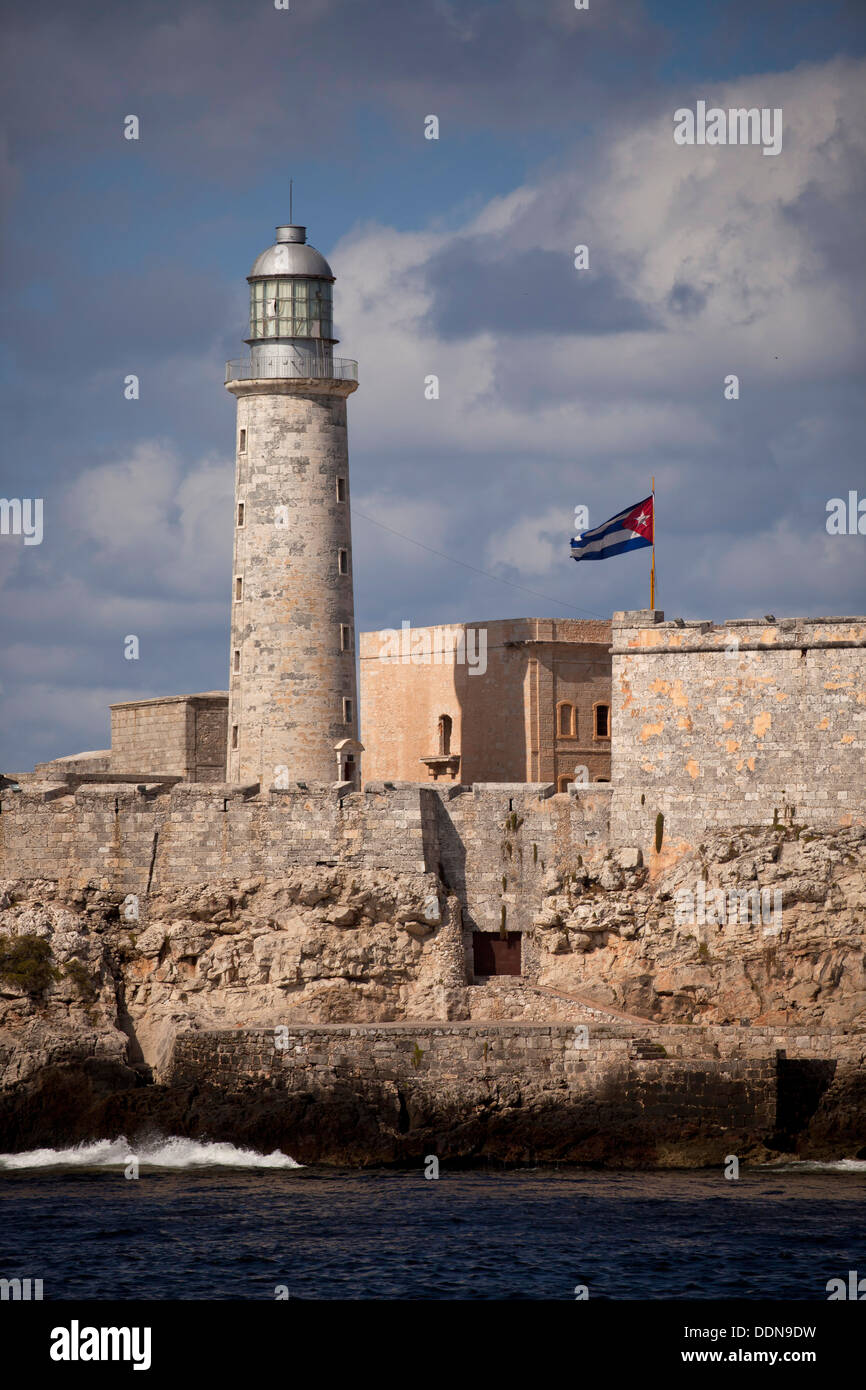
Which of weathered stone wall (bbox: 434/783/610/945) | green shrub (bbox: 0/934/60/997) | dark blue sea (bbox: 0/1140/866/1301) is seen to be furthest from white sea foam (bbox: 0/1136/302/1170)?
weathered stone wall (bbox: 434/783/610/945)

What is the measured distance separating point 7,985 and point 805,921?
14.7 meters

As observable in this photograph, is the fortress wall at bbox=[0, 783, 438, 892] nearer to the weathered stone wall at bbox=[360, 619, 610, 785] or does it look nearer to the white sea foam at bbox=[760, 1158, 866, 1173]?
→ the weathered stone wall at bbox=[360, 619, 610, 785]

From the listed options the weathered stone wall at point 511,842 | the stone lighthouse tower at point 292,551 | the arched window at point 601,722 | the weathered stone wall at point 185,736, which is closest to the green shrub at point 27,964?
the stone lighthouse tower at point 292,551

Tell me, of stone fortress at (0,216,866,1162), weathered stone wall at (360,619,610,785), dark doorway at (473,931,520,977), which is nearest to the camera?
stone fortress at (0,216,866,1162)

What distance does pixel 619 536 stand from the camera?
136 feet

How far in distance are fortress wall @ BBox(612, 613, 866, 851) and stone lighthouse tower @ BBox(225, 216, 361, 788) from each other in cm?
668

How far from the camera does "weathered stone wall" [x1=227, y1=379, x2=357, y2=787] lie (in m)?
43.2

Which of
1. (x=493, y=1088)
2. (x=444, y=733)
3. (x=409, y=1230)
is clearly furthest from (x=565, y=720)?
(x=409, y=1230)

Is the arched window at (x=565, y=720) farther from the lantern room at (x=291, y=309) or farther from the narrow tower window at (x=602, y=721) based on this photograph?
the lantern room at (x=291, y=309)

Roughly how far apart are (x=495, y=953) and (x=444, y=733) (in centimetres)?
770

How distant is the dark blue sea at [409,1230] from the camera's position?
1041 inches

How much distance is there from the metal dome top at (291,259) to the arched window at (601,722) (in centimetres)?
1113

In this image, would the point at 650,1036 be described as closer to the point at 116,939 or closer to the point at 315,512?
the point at 116,939
